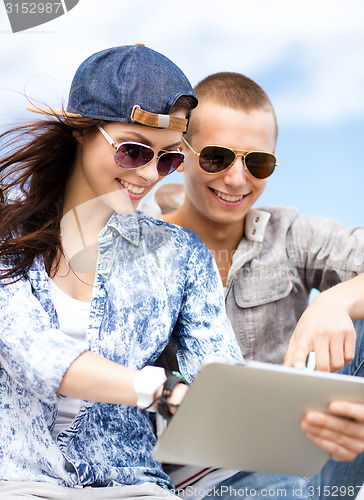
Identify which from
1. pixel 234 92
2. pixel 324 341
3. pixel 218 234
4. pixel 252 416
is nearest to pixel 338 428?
pixel 252 416

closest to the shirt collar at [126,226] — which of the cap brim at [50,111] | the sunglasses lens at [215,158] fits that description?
the cap brim at [50,111]

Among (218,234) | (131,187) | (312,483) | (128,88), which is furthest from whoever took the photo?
(218,234)

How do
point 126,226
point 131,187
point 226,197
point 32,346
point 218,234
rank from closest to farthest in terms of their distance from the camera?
point 32,346 < point 131,187 < point 126,226 < point 226,197 < point 218,234

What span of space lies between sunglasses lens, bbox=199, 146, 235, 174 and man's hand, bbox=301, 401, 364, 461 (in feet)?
3.46

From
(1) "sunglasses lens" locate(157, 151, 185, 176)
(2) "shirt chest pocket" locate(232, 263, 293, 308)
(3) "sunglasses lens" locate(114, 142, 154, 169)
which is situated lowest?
(2) "shirt chest pocket" locate(232, 263, 293, 308)

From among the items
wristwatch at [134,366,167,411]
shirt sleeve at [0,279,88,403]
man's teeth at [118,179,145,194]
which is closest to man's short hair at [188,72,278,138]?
man's teeth at [118,179,145,194]

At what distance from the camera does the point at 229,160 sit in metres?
2.08

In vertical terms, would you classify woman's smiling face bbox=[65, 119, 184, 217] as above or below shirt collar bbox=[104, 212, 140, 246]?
above

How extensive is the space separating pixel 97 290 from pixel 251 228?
0.91 metres

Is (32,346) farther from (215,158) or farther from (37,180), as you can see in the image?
(215,158)

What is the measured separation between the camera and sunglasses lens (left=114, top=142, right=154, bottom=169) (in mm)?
1530

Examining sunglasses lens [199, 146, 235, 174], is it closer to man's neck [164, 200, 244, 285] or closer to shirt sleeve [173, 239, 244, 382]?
man's neck [164, 200, 244, 285]

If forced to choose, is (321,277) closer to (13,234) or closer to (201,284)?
(201,284)

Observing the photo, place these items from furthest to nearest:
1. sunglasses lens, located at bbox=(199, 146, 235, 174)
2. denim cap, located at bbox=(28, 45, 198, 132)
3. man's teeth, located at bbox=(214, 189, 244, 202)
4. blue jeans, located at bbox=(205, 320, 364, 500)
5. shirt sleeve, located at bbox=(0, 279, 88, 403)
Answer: man's teeth, located at bbox=(214, 189, 244, 202)
sunglasses lens, located at bbox=(199, 146, 235, 174)
blue jeans, located at bbox=(205, 320, 364, 500)
denim cap, located at bbox=(28, 45, 198, 132)
shirt sleeve, located at bbox=(0, 279, 88, 403)
